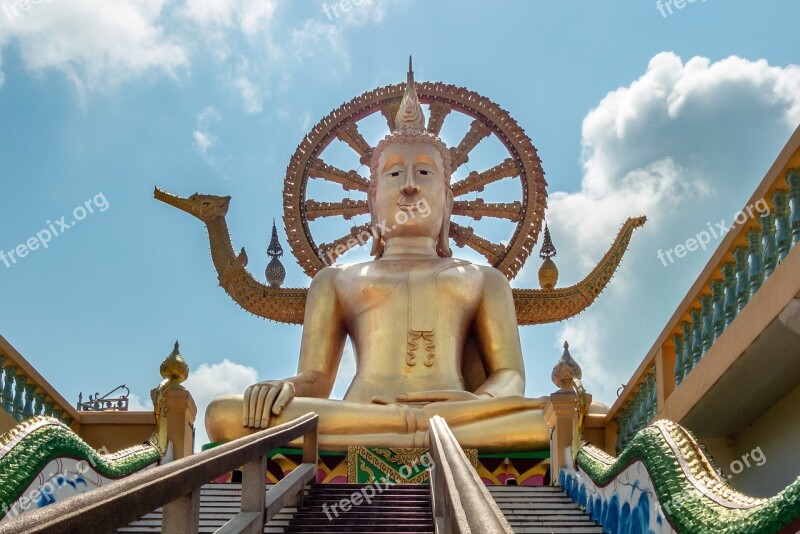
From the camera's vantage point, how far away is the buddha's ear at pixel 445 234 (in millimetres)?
11386

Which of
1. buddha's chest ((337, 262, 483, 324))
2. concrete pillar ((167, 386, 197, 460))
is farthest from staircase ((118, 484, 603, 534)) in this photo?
buddha's chest ((337, 262, 483, 324))

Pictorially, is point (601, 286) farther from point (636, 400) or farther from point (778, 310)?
point (778, 310)

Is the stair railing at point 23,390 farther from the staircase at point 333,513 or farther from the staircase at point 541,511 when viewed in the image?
the staircase at point 541,511

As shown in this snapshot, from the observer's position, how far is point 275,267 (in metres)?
11.9

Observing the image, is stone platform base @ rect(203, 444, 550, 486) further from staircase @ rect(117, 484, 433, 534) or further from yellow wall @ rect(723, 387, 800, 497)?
staircase @ rect(117, 484, 433, 534)

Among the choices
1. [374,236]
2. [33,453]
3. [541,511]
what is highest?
[374,236]

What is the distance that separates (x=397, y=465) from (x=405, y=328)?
6.55 ft

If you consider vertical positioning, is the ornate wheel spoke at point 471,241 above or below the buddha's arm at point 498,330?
above

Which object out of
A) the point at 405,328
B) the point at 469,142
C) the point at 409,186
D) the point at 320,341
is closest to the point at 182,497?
the point at 405,328

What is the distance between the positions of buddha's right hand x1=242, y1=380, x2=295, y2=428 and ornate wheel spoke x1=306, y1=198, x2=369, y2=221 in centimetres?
345

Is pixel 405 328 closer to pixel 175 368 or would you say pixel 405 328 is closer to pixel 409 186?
pixel 409 186

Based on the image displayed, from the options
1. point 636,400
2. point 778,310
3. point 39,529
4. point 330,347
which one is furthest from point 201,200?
point 39,529

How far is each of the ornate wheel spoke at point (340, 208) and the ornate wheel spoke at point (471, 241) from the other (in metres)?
1.01

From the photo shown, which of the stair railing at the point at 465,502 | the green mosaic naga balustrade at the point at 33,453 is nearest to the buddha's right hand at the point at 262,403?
the green mosaic naga balustrade at the point at 33,453
